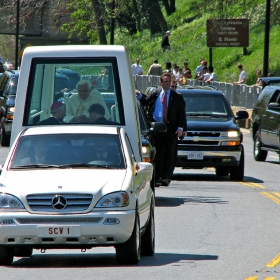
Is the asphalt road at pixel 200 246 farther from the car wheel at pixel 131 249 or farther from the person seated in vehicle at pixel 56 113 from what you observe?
the person seated in vehicle at pixel 56 113

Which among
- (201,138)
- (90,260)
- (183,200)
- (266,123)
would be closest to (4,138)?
(266,123)

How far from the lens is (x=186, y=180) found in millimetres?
20562

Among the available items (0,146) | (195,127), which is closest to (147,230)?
(195,127)

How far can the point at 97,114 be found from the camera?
1188 centimetres

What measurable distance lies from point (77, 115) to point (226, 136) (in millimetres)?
8649

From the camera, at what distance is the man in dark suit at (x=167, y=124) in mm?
16344

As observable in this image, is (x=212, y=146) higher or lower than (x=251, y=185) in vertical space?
higher

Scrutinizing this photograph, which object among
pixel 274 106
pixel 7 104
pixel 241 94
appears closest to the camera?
pixel 274 106

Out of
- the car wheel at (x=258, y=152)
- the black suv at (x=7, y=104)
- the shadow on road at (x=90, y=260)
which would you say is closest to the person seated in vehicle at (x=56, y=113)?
the shadow on road at (x=90, y=260)

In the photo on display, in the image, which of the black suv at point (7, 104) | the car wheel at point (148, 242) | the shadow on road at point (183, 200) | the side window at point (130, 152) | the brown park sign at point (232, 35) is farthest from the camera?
the brown park sign at point (232, 35)

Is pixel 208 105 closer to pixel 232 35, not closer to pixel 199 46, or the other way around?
pixel 232 35

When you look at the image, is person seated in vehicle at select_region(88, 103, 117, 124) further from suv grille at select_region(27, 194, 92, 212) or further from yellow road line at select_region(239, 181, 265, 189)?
yellow road line at select_region(239, 181, 265, 189)

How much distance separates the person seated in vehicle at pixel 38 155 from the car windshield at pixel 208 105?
1065cm

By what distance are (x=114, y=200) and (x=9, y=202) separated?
994mm
